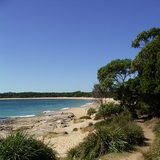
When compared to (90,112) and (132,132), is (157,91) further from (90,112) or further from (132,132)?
(90,112)

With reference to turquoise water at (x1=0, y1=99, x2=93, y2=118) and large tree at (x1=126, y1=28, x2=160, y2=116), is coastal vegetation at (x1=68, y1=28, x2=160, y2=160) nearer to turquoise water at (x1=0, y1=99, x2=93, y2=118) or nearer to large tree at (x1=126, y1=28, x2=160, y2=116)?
large tree at (x1=126, y1=28, x2=160, y2=116)

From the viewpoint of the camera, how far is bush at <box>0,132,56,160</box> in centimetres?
1341

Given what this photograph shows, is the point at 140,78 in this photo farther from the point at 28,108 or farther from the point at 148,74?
the point at 28,108

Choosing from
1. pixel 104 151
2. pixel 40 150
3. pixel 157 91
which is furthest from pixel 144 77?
pixel 40 150

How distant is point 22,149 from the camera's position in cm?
1380

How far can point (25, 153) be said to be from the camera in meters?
13.7

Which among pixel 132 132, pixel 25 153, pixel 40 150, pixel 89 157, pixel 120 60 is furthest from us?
pixel 120 60

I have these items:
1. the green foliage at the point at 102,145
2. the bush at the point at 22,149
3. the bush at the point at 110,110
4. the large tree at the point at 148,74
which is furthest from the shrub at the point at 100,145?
the bush at the point at 110,110

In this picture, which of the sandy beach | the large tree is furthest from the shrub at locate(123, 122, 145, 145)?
the large tree

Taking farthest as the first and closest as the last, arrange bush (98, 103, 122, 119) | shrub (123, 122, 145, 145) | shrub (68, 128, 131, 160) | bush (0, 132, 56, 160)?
bush (98, 103, 122, 119) < shrub (123, 122, 145, 145) < shrub (68, 128, 131, 160) < bush (0, 132, 56, 160)

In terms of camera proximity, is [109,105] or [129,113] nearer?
[129,113]

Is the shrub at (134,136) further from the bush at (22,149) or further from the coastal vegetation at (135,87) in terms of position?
the bush at (22,149)

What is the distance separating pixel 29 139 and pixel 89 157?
10.4ft

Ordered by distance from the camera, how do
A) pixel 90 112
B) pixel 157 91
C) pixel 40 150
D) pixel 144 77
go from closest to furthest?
pixel 40 150 < pixel 157 91 < pixel 144 77 < pixel 90 112
